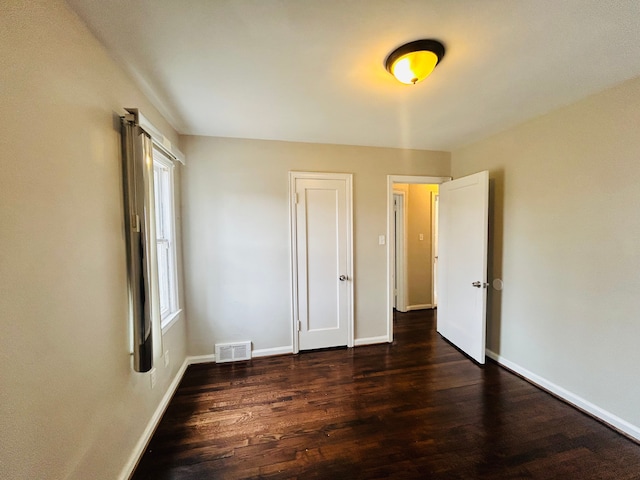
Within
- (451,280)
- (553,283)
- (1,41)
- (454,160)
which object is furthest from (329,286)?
(1,41)

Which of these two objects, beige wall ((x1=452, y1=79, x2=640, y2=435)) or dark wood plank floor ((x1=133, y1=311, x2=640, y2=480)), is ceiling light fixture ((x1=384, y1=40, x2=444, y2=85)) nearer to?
beige wall ((x1=452, y1=79, x2=640, y2=435))

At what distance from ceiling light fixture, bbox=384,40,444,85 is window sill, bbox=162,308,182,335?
8.21 feet

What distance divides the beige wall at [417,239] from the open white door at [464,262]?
0.97 m

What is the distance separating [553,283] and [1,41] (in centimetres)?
342

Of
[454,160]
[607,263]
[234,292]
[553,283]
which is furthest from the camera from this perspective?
[454,160]

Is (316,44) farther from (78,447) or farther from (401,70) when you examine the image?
(78,447)

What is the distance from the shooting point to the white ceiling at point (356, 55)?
3.66ft

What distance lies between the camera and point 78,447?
1070 mm

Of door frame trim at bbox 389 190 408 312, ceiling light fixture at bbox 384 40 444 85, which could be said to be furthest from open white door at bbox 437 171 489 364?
ceiling light fixture at bbox 384 40 444 85

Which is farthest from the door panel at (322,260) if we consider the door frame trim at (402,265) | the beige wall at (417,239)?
the beige wall at (417,239)

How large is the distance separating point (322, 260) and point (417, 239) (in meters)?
2.13

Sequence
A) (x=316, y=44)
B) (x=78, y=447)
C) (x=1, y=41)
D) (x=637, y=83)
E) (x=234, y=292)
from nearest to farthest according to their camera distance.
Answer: (x=1, y=41), (x=78, y=447), (x=316, y=44), (x=637, y=83), (x=234, y=292)

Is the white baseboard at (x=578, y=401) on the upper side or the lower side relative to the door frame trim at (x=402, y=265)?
lower

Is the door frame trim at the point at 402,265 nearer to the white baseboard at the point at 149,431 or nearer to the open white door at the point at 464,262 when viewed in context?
the open white door at the point at 464,262
